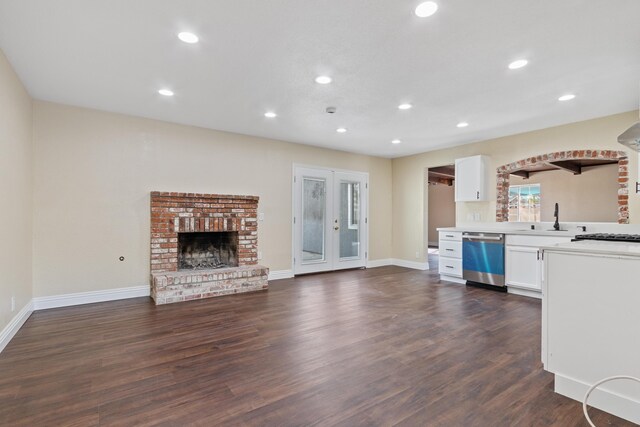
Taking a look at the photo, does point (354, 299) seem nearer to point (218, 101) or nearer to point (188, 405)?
point (188, 405)

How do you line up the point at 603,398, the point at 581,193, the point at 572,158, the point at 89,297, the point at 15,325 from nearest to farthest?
the point at 603,398 < the point at 15,325 < the point at 89,297 < the point at 572,158 < the point at 581,193

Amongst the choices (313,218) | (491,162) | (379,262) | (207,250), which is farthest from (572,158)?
(207,250)

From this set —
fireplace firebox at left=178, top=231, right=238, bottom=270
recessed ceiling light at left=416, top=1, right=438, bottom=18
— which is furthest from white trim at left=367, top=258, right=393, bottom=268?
recessed ceiling light at left=416, top=1, right=438, bottom=18

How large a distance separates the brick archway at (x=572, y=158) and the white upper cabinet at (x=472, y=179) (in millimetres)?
225

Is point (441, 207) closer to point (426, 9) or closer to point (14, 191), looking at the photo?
point (426, 9)

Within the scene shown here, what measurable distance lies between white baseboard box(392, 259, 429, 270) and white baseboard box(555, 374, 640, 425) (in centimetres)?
480

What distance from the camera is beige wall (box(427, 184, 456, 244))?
1154cm

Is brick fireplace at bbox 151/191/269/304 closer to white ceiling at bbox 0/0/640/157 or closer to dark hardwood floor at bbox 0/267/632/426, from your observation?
dark hardwood floor at bbox 0/267/632/426

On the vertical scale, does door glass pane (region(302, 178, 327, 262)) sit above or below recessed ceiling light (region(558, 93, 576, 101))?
below

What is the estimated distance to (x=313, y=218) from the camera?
6.35 meters

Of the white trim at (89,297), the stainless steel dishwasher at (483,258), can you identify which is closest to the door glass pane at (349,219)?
the stainless steel dishwasher at (483,258)

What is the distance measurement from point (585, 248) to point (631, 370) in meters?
0.72

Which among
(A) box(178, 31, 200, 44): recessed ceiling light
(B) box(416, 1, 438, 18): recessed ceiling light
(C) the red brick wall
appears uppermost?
(A) box(178, 31, 200, 44): recessed ceiling light

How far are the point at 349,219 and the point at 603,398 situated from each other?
5.16m
